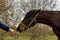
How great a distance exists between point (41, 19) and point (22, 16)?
423 cm

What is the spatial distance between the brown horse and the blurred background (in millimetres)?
3301

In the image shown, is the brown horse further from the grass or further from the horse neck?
the grass

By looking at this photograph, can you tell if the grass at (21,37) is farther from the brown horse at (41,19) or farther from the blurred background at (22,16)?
the brown horse at (41,19)

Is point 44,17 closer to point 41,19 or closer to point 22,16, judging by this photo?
point 41,19

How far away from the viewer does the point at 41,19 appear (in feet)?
17.5

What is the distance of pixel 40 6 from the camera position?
10.5 m

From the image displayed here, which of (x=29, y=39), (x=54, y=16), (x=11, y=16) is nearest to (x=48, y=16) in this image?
(x=54, y=16)

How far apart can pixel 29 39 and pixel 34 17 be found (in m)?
5.15

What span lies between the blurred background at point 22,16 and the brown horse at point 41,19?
330 centimetres

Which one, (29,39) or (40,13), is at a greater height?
(40,13)

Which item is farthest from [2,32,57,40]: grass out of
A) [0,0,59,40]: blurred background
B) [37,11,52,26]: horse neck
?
[37,11,52,26]: horse neck

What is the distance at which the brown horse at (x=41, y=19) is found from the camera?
5223mm

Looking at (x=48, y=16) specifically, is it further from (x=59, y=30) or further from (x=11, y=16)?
(x=11, y=16)

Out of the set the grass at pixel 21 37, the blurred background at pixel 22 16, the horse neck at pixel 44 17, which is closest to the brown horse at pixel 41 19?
the horse neck at pixel 44 17
